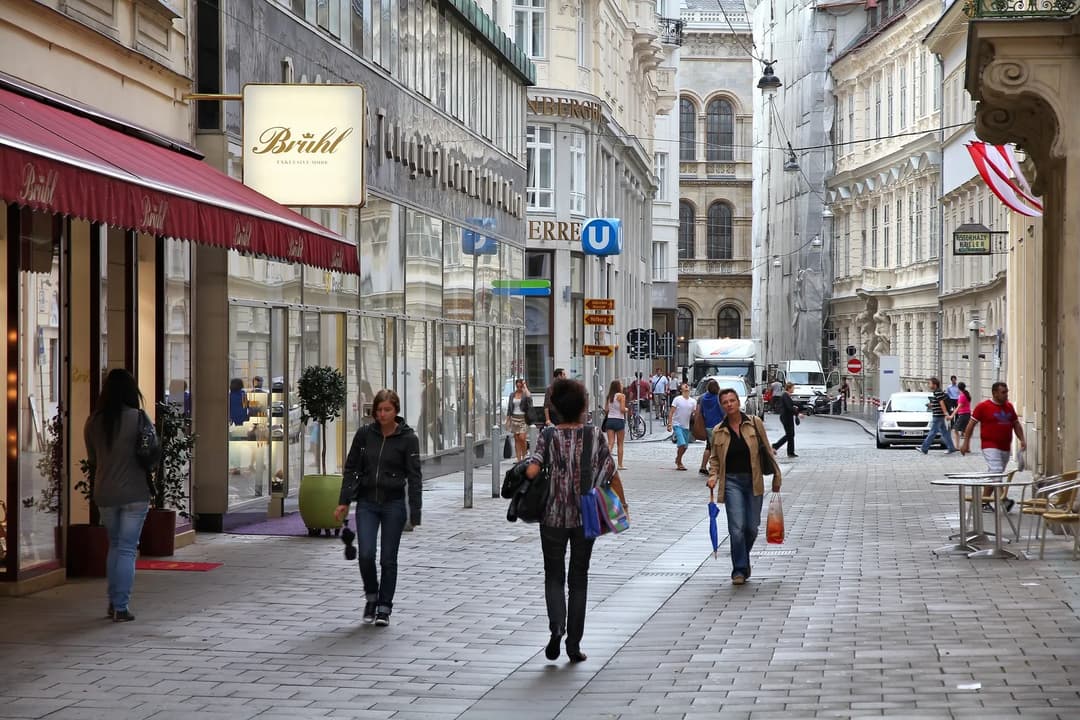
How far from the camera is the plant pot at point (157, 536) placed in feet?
50.6

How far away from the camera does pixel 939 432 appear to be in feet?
133

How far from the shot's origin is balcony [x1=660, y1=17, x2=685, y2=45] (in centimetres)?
7975

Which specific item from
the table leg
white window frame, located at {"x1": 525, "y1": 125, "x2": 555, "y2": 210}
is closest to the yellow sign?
white window frame, located at {"x1": 525, "y1": 125, "x2": 555, "y2": 210}

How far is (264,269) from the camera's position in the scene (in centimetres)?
1930

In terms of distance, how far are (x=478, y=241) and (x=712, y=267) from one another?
7771 cm

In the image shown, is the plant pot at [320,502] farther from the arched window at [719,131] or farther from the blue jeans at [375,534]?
the arched window at [719,131]

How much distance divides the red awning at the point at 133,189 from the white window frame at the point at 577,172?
3509 cm

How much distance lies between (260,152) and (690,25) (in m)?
94.2

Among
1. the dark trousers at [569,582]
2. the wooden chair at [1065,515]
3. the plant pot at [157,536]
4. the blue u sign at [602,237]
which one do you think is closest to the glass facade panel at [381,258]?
the plant pot at [157,536]

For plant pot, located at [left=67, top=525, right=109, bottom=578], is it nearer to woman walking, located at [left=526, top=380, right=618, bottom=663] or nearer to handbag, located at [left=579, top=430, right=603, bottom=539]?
woman walking, located at [left=526, top=380, right=618, bottom=663]

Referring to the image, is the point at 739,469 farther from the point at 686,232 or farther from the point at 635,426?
the point at 686,232

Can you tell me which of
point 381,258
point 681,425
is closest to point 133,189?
point 381,258

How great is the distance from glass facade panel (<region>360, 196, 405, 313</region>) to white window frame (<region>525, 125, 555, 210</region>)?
81.0ft

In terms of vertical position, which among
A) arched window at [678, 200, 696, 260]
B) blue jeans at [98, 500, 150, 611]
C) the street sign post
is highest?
arched window at [678, 200, 696, 260]
